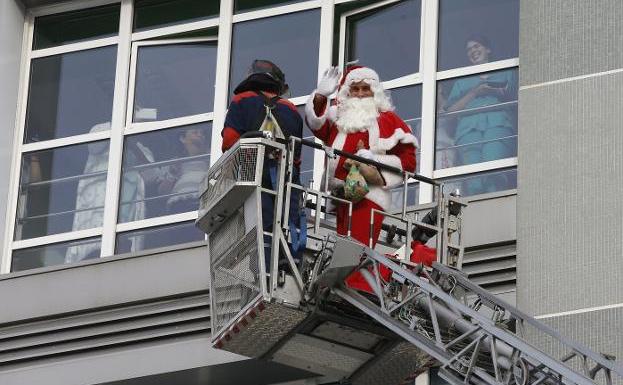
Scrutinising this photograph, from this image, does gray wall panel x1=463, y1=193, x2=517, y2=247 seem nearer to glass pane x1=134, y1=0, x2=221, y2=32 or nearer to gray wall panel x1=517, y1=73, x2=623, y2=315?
gray wall panel x1=517, y1=73, x2=623, y2=315

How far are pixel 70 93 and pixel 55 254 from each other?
1793mm

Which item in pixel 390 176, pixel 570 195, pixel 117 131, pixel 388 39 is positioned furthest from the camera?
pixel 117 131

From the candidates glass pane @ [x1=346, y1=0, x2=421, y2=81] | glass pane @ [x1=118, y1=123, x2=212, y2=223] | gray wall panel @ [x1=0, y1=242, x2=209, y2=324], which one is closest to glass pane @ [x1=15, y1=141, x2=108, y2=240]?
glass pane @ [x1=118, y1=123, x2=212, y2=223]

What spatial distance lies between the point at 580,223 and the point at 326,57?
3999 millimetres

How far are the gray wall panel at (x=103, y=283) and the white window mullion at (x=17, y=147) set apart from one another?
0.85 meters

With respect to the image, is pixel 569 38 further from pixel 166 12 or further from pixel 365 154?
pixel 166 12

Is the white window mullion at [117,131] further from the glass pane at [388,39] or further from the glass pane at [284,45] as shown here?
the glass pane at [388,39]

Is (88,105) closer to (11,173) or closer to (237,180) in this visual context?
(11,173)

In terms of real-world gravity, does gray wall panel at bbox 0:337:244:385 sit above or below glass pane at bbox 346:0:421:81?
below

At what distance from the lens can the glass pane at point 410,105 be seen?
18281mm

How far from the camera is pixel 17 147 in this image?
20.3 m

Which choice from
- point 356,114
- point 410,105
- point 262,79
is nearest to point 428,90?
point 410,105

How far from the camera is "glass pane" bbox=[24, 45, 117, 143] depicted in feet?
66.1

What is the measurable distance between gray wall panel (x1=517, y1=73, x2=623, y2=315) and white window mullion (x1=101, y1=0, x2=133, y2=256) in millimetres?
4621
